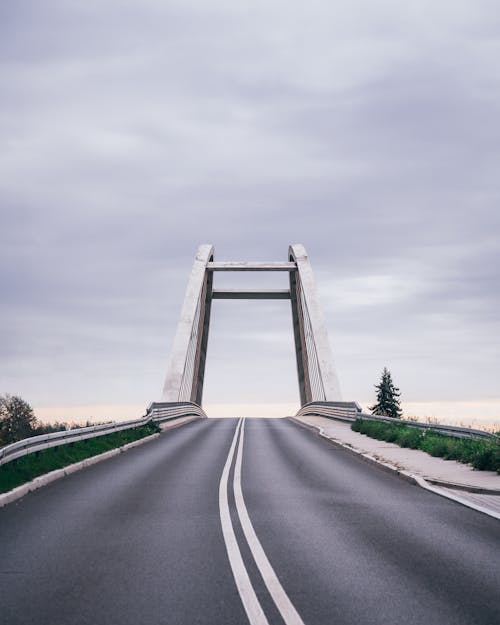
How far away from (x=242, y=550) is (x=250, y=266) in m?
51.0

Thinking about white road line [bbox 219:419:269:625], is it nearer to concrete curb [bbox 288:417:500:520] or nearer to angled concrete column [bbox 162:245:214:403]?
concrete curb [bbox 288:417:500:520]

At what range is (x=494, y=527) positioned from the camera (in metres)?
9.20

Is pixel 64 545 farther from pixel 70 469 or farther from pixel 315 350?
pixel 315 350

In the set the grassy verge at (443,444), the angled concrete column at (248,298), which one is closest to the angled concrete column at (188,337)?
the angled concrete column at (248,298)

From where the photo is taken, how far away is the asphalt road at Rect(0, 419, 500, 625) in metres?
5.78

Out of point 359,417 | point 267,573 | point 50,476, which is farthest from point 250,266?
point 267,573

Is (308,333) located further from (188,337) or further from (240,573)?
(240,573)

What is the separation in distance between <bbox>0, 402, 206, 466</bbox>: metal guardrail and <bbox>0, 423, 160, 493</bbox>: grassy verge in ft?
0.70

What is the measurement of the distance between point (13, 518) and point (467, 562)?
6364mm

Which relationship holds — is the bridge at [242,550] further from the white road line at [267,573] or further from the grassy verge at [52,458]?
the grassy verge at [52,458]

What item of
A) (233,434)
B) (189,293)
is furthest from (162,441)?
(189,293)

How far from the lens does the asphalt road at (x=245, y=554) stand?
578 cm

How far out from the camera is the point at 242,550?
26.1 feet

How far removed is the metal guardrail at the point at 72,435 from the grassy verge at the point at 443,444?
9505 mm
